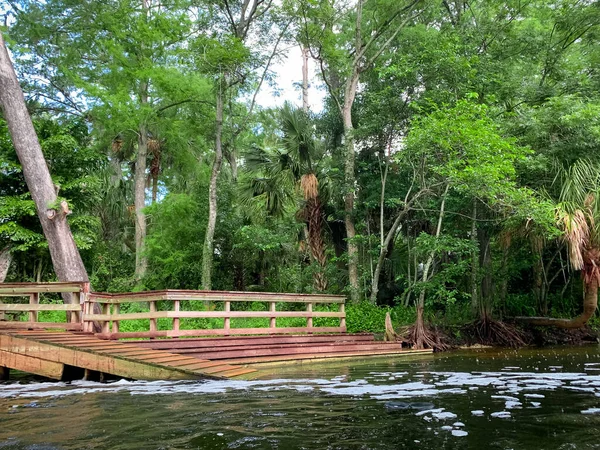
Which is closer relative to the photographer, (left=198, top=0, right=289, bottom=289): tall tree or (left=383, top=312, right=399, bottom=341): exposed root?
(left=383, top=312, right=399, bottom=341): exposed root

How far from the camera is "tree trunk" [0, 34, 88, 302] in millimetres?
12062

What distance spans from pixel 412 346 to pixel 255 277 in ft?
29.5

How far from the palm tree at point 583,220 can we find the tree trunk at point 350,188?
6159 mm

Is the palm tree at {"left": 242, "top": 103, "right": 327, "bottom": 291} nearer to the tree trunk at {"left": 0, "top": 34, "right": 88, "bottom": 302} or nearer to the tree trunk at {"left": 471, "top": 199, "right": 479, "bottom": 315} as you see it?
the tree trunk at {"left": 471, "top": 199, "right": 479, "bottom": 315}

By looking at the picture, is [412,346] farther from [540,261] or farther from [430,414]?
[430,414]

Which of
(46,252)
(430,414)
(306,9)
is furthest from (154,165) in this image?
(430,414)

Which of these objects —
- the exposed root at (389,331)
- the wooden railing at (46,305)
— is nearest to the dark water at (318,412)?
the wooden railing at (46,305)

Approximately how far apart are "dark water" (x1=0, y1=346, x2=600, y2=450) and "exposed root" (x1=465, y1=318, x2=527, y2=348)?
6260 mm

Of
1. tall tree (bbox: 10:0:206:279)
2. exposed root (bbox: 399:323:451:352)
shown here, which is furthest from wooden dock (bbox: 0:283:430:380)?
tall tree (bbox: 10:0:206:279)

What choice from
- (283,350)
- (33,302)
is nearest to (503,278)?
(283,350)

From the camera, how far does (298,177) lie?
17125 mm

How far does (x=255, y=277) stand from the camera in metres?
21.0

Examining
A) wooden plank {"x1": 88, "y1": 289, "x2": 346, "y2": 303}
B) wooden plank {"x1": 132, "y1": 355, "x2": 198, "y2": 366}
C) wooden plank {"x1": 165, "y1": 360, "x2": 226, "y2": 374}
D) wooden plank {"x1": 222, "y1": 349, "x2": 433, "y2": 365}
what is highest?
wooden plank {"x1": 88, "y1": 289, "x2": 346, "y2": 303}

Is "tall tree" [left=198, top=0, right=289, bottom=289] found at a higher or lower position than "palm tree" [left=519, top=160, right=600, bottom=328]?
Answer: higher
